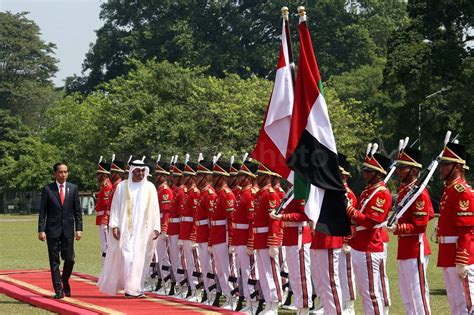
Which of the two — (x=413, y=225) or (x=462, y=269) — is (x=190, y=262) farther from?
(x=462, y=269)

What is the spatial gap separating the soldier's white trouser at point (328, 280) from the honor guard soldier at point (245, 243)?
2418mm

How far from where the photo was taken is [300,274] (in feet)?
41.3

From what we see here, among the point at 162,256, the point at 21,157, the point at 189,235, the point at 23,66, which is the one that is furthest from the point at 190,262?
the point at 23,66

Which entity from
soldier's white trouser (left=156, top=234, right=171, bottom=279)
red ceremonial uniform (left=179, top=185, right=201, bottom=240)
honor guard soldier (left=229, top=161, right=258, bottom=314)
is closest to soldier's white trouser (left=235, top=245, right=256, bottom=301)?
honor guard soldier (left=229, top=161, right=258, bottom=314)

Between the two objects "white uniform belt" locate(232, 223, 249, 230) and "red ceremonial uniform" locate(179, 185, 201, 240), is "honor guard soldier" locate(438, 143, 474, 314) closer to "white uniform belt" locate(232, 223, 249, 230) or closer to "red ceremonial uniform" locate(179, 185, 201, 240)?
"white uniform belt" locate(232, 223, 249, 230)

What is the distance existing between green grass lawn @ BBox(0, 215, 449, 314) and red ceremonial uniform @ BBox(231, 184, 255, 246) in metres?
1.23

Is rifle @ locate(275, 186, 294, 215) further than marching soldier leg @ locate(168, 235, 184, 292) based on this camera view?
No

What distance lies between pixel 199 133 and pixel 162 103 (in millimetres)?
3282

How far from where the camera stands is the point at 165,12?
235 ft

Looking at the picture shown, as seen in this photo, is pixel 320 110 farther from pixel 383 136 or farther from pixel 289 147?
pixel 383 136

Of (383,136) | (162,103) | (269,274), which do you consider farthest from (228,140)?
(269,274)

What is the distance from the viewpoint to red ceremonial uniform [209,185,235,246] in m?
14.9

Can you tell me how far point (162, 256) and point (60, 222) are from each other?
2896mm

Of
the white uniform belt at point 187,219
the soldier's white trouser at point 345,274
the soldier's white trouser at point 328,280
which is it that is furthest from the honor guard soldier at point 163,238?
the soldier's white trouser at point 328,280
